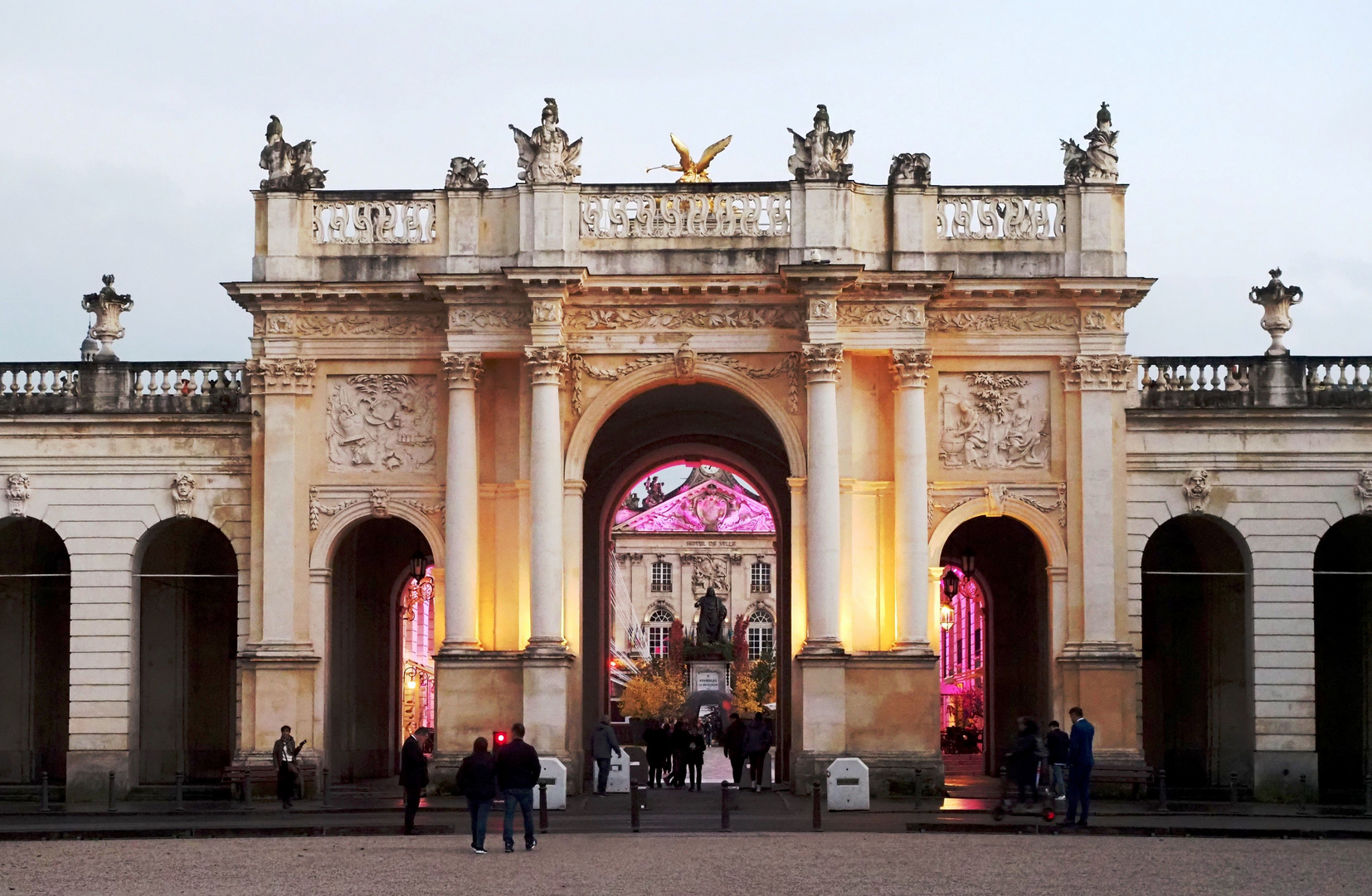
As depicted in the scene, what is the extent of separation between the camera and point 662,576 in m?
137

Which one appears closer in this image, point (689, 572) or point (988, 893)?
point (988, 893)

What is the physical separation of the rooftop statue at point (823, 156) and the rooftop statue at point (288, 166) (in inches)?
365

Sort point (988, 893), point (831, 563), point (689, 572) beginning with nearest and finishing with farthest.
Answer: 1. point (988, 893)
2. point (831, 563)
3. point (689, 572)

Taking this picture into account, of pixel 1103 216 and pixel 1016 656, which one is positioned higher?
pixel 1103 216

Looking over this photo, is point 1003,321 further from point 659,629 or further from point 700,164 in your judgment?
point 659,629

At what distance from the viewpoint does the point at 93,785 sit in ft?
132

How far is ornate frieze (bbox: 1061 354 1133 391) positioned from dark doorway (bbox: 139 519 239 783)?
1764 cm

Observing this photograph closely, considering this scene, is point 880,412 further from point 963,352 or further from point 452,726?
point 452,726

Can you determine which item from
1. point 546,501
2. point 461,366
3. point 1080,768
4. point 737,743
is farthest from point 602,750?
point 1080,768

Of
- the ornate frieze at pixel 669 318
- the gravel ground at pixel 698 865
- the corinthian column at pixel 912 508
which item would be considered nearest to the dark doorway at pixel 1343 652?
the corinthian column at pixel 912 508

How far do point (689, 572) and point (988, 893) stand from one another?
114620mm

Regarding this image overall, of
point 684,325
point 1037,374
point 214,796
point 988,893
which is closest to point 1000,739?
point 1037,374

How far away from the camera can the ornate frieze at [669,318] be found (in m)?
39.8

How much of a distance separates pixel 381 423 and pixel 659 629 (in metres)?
94.9
